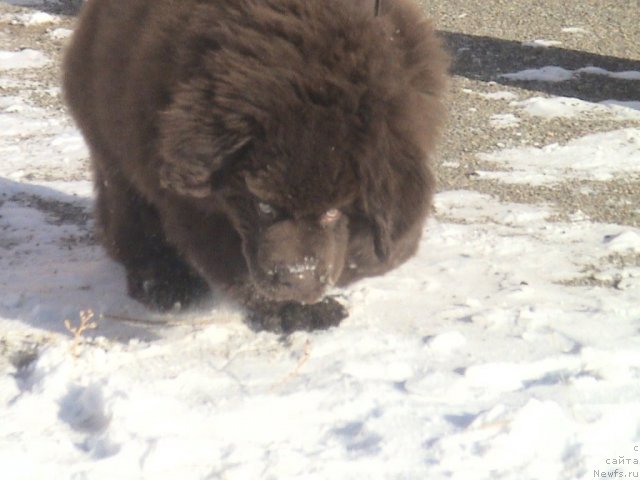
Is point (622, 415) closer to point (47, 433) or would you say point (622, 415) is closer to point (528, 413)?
point (528, 413)

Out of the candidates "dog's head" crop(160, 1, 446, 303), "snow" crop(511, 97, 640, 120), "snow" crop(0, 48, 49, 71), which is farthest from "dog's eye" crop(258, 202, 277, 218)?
"snow" crop(0, 48, 49, 71)

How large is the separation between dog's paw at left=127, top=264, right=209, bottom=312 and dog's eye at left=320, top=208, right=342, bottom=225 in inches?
42.7

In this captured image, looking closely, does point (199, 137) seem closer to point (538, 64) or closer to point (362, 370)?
point (362, 370)

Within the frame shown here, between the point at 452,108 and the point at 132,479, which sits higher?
the point at 132,479

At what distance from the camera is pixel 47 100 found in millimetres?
7098

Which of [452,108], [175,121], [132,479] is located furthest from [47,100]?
[132,479]

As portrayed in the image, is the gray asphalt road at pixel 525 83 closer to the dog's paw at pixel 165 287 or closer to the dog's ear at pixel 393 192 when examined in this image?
the dog's ear at pixel 393 192

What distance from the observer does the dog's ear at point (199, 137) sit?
2.85 metres

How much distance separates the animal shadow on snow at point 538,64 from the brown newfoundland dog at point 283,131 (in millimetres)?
4441

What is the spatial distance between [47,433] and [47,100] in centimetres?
481

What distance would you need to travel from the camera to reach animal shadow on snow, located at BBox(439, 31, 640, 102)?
7.50 meters

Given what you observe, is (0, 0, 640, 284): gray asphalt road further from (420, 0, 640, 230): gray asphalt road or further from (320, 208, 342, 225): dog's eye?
(320, 208, 342, 225): dog's eye

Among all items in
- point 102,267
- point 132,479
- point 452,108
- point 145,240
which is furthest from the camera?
point 452,108

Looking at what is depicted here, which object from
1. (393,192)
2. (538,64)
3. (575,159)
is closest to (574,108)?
(575,159)
